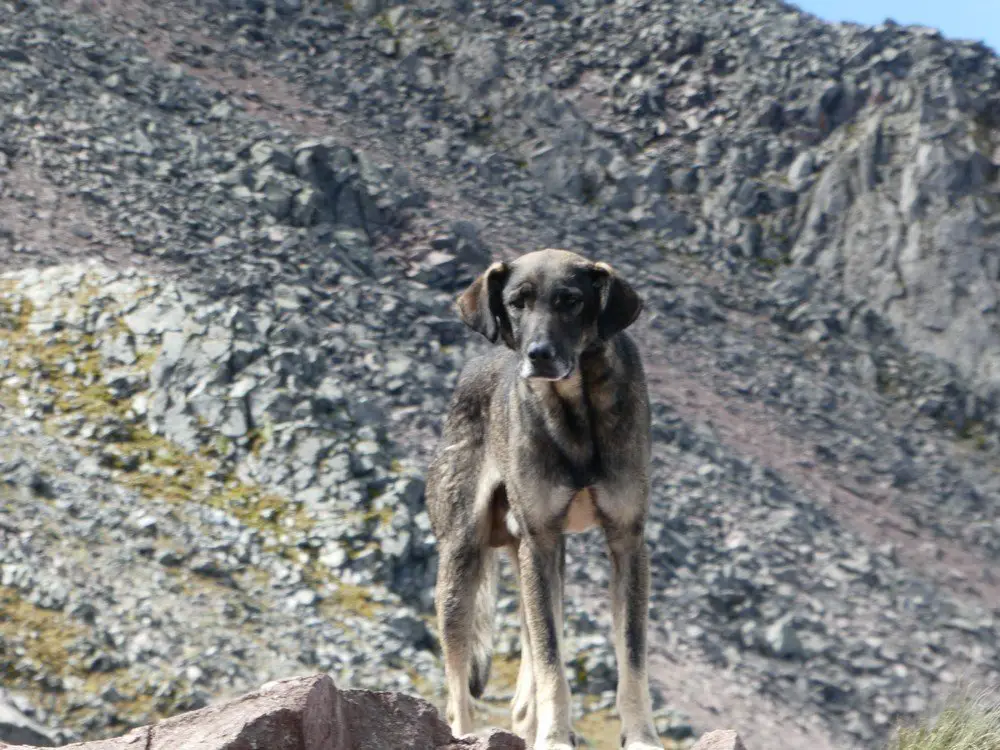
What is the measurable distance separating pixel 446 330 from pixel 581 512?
20142mm

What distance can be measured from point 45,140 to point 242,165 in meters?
4.30

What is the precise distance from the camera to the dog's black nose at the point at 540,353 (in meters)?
7.17

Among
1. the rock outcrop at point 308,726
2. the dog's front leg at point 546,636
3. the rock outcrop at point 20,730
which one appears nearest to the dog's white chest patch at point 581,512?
the dog's front leg at point 546,636

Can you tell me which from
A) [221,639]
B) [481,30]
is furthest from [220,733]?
[481,30]

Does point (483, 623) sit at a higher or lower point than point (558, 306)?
lower

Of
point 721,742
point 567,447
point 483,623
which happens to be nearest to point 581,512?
point 567,447

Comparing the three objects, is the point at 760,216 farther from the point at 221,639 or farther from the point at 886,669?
the point at 221,639

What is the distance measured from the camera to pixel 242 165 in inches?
1220

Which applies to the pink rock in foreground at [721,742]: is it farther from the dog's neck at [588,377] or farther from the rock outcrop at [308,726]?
the dog's neck at [588,377]

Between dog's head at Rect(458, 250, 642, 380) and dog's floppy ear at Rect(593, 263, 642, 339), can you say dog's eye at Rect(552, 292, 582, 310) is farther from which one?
dog's floppy ear at Rect(593, 263, 642, 339)

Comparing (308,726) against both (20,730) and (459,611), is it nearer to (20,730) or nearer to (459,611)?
(459,611)

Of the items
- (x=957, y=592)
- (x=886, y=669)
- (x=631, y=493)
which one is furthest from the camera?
(x=957, y=592)

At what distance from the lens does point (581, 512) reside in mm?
7820

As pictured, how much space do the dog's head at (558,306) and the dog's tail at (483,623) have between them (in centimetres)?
218
